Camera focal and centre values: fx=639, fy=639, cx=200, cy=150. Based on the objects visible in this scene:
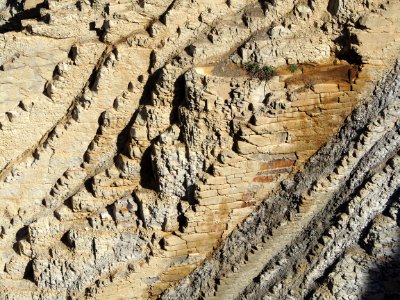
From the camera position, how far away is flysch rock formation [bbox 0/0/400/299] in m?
5.55

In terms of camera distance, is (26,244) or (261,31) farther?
(26,244)

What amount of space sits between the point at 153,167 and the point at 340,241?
5.91 ft

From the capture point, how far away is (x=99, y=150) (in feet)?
20.0

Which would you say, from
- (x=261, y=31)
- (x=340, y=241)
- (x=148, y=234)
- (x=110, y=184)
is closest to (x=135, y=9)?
(x=261, y=31)

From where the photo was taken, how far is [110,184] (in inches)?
238

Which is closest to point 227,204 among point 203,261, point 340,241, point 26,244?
point 203,261

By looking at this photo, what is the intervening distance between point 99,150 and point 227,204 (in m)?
1.33

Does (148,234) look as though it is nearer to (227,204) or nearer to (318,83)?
(227,204)

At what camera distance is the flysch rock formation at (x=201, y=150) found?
555 cm

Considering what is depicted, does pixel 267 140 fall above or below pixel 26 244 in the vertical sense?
above

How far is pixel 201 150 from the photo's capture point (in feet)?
18.9

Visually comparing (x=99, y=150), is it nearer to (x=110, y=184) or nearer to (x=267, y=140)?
(x=110, y=184)

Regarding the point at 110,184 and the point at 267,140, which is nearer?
the point at 267,140

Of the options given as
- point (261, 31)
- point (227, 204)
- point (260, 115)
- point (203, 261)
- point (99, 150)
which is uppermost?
point (261, 31)
